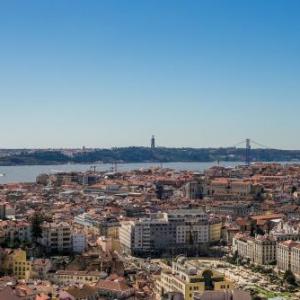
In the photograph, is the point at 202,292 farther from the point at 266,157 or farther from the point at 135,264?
the point at 266,157

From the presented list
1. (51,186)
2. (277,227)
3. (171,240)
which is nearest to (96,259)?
(171,240)

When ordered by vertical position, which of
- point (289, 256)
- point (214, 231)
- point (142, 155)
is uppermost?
point (142, 155)

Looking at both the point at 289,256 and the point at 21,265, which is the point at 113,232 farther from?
the point at 21,265

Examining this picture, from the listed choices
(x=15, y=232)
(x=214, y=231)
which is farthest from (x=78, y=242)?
(x=214, y=231)

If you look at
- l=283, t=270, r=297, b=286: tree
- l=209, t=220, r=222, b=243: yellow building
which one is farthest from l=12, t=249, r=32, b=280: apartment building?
l=209, t=220, r=222, b=243: yellow building

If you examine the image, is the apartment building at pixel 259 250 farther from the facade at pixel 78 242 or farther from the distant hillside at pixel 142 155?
the distant hillside at pixel 142 155
